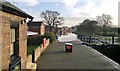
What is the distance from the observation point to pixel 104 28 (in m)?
92.1

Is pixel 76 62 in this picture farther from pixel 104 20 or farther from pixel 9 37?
pixel 104 20

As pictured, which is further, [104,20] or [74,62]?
[104,20]

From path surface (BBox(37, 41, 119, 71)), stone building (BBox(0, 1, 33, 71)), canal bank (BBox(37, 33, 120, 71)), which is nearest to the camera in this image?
stone building (BBox(0, 1, 33, 71))

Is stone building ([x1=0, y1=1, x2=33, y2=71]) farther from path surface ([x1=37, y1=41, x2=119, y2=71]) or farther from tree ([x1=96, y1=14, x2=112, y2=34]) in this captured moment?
tree ([x1=96, y1=14, x2=112, y2=34])

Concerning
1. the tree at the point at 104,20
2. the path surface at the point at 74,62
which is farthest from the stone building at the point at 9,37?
the tree at the point at 104,20

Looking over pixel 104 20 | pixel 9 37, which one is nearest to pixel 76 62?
pixel 9 37

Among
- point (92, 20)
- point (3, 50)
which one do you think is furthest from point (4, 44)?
point (92, 20)

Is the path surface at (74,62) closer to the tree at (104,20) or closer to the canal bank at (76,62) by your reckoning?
the canal bank at (76,62)

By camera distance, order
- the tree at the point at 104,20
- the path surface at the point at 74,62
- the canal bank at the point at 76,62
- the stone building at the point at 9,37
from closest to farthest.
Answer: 1. the stone building at the point at 9,37
2. the canal bank at the point at 76,62
3. the path surface at the point at 74,62
4. the tree at the point at 104,20

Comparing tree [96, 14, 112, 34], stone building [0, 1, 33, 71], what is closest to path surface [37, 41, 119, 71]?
stone building [0, 1, 33, 71]

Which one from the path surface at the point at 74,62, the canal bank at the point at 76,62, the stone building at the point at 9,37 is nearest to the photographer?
the stone building at the point at 9,37

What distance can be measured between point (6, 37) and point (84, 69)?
8551 mm

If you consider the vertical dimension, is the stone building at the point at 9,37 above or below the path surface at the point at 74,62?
above

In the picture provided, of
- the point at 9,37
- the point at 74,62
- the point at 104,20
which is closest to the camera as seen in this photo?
the point at 9,37
